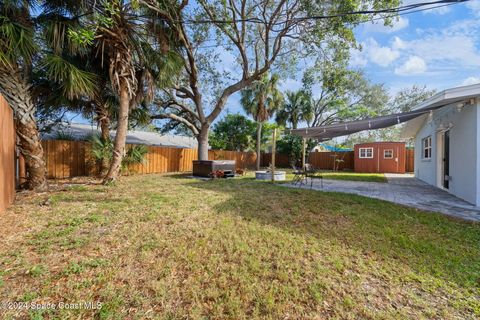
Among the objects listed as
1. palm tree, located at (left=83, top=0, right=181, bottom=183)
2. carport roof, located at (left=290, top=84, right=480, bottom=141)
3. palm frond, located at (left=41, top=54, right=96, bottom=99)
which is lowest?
carport roof, located at (left=290, top=84, right=480, bottom=141)

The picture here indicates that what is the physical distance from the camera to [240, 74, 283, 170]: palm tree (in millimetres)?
15484

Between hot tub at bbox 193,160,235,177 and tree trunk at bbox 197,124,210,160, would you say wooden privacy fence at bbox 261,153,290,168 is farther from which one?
hot tub at bbox 193,160,235,177

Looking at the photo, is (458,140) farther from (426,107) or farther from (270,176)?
(270,176)

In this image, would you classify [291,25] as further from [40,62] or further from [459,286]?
[459,286]

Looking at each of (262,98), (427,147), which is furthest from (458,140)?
(262,98)

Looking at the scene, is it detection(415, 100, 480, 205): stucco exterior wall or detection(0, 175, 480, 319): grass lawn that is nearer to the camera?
detection(0, 175, 480, 319): grass lawn

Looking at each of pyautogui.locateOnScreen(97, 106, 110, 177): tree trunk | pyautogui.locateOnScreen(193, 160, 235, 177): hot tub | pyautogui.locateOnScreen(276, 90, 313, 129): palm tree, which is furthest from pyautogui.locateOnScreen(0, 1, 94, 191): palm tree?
pyautogui.locateOnScreen(276, 90, 313, 129): palm tree

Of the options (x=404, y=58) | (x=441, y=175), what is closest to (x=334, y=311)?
(x=441, y=175)

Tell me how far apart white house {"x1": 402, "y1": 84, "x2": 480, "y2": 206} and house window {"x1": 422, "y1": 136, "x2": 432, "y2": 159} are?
0.59m

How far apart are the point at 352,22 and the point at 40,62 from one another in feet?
30.9

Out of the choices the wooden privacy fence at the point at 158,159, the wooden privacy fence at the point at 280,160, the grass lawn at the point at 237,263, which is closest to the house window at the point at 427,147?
the grass lawn at the point at 237,263

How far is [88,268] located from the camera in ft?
7.38

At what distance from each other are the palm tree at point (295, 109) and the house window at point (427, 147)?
9.54 m

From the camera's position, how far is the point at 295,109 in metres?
A: 18.4
